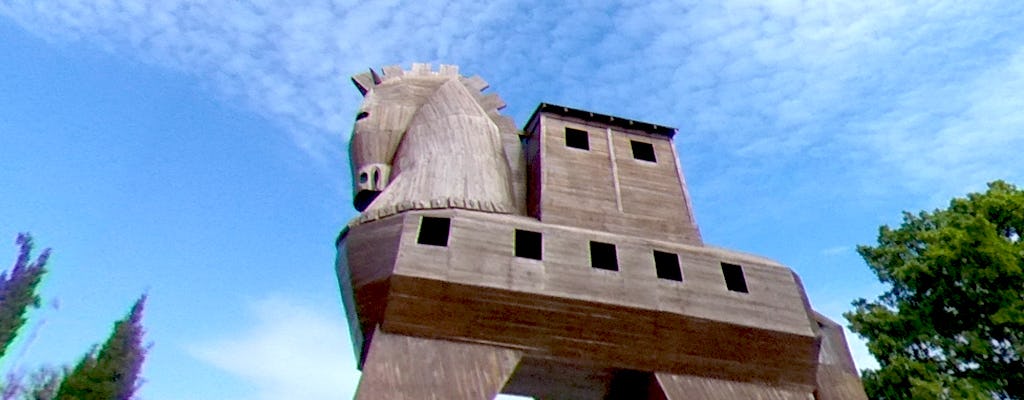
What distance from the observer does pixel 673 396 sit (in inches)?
402

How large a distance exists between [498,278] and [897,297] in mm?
12002

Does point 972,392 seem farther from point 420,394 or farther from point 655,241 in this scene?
point 420,394

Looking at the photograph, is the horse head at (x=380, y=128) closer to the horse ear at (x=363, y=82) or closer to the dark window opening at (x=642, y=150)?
the horse ear at (x=363, y=82)

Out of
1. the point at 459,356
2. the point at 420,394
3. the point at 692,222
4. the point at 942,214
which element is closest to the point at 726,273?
the point at 692,222

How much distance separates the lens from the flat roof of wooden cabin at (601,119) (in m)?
14.1

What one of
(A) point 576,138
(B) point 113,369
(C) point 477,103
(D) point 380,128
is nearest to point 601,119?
(A) point 576,138

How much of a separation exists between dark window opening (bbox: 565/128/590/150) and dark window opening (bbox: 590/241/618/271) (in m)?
3.09

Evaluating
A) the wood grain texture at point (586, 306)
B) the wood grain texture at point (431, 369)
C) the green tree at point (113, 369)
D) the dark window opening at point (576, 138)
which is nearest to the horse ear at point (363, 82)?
the dark window opening at point (576, 138)

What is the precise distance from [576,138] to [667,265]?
143 inches

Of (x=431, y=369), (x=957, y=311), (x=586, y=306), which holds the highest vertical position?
(x=957, y=311)

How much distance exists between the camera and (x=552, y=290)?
10.2 meters

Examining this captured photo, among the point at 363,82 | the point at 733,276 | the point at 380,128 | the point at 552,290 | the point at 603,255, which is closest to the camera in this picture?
the point at 552,290

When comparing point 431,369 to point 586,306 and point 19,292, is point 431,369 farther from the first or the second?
point 19,292

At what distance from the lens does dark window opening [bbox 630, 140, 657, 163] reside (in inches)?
547
